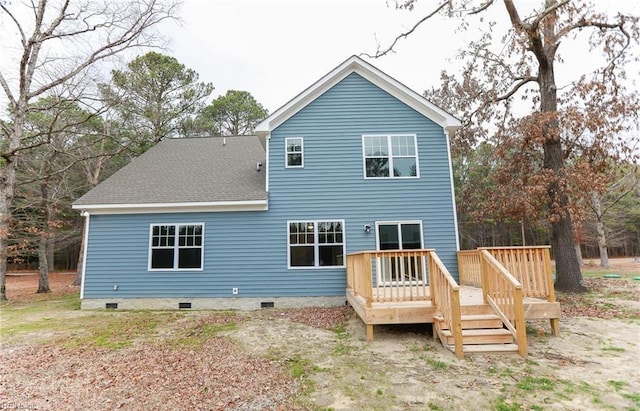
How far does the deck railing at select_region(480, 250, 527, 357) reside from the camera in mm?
5246

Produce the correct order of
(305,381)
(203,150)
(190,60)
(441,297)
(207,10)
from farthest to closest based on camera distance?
(190,60) < (207,10) < (203,150) < (441,297) < (305,381)

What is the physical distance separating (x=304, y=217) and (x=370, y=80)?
4893 millimetres

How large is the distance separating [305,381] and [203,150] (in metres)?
10.8

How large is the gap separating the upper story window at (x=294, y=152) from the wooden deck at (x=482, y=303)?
468 centimetres

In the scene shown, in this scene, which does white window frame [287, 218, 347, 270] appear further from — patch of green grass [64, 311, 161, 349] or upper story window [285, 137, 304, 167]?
patch of green grass [64, 311, 161, 349]

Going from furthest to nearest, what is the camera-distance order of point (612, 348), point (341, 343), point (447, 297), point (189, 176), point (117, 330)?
point (189, 176)
point (117, 330)
point (341, 343)
point (447, 297)
point (612, 348)

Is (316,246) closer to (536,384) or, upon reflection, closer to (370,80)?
(370,80)

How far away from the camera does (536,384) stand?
4234 millimetres

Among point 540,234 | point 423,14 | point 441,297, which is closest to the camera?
point 441,297

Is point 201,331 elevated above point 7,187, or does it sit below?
below

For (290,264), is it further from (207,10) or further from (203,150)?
(207,10)

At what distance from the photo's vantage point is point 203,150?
13117mm

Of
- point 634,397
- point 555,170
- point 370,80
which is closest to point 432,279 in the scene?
point 634,397

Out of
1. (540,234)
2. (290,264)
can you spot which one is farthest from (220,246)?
(540,234)
